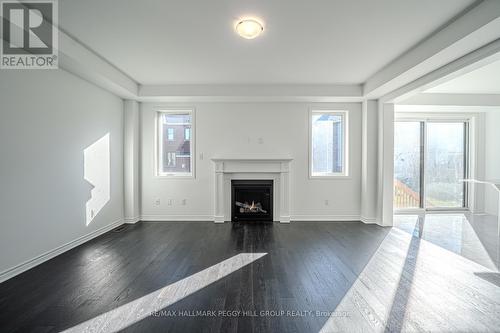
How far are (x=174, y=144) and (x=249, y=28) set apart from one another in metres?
3.21

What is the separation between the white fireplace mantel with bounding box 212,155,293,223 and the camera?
4.78 metres

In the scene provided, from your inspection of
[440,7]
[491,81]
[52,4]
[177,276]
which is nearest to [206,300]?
[177,276]

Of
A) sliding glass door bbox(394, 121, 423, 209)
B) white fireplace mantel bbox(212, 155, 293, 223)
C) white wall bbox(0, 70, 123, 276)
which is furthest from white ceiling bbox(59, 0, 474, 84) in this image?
sliding glass door bbox(394, 121, 423, 209)

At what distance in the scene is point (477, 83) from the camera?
13.7ft

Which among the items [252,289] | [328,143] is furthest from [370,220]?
[252,289]

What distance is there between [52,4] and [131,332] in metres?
2.98

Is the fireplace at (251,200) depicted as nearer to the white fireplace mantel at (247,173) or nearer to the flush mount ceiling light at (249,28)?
the white fireplace mantel at (247,173)

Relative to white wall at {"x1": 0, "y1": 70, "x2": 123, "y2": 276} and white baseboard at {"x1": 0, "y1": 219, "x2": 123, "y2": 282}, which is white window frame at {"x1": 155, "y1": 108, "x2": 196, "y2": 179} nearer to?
white wall at {"x1": 0, "y1": 70, "x2": 123, "y2": 276}

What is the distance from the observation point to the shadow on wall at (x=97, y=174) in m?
3.64

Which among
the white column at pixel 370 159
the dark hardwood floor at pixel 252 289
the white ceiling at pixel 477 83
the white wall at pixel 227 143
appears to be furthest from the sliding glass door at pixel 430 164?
the dark hardwood floor at pixel 252 289

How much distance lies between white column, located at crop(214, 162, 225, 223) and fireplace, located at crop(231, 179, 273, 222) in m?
0.25

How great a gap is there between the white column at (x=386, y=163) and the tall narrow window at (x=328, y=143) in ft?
2.47

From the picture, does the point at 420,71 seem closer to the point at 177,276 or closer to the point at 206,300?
the point at 206,300

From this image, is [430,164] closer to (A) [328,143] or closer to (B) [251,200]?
(A) [328,143]
